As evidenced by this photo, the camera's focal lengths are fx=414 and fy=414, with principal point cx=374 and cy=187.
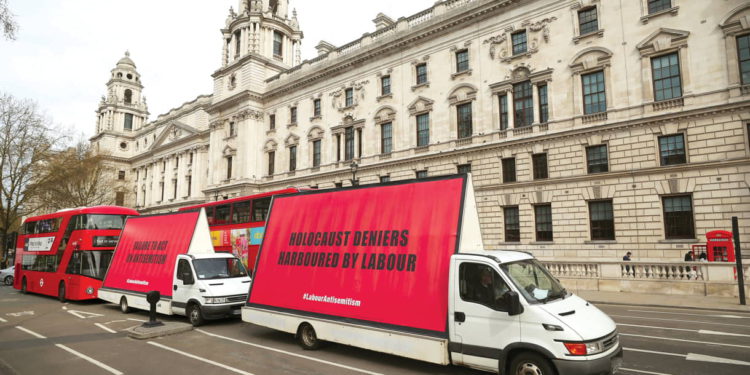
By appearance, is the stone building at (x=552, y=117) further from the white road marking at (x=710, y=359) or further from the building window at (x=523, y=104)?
the white road marking at (x=710, y=359)

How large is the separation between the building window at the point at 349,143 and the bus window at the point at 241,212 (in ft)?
48.6

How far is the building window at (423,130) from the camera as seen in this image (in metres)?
29.2

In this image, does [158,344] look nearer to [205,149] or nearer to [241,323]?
[241,323]

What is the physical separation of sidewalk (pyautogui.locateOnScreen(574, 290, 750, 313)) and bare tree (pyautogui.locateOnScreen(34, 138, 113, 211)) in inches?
1549

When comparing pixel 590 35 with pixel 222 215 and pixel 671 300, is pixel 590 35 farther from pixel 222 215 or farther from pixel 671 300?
pixel 222 215

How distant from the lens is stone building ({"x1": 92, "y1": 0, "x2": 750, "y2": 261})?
19297mm

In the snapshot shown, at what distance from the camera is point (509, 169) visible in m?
25.2

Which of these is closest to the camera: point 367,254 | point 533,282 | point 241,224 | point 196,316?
point 533,282

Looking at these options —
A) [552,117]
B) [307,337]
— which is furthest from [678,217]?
[307,337]

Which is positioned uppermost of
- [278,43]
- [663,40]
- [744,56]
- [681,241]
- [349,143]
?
[278,43]

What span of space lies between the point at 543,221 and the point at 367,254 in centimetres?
1835

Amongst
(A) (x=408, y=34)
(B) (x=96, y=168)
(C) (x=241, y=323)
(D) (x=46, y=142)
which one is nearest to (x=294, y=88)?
(A) (x=408, y=34)

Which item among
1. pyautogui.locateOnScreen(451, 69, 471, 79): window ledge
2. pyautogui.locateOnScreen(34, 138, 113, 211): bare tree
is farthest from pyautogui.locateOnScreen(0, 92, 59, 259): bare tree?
pyautogui.locateOnScreen(451, 69, 471, 79): window ledge

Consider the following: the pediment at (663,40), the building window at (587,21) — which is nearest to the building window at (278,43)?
the building window at (587,21)
